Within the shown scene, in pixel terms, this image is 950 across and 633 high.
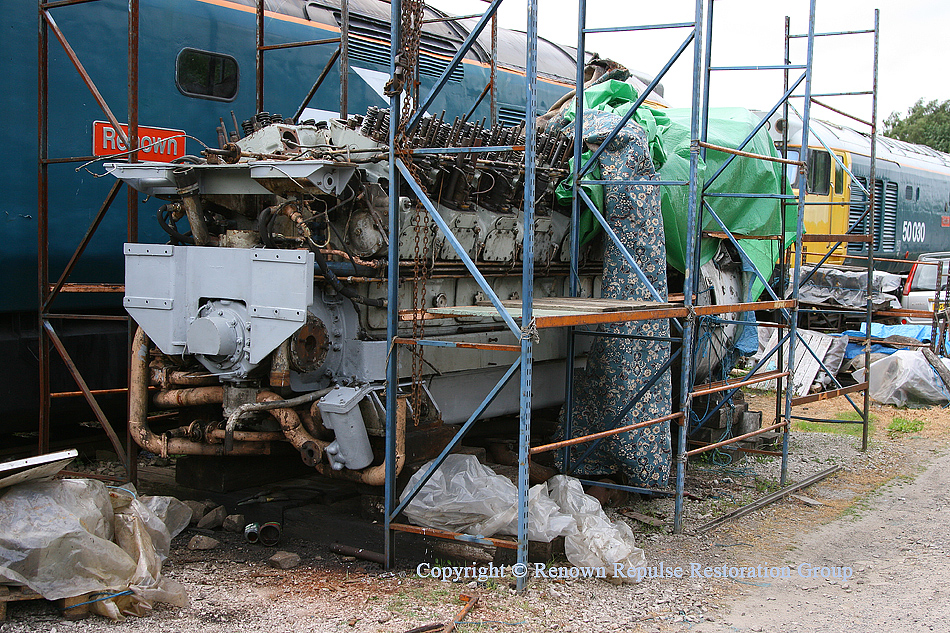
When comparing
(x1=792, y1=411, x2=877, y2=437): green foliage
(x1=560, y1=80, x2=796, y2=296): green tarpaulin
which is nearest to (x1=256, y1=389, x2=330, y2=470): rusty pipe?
(x1=560, y1=80, x2=796, y2=296): green tarpaulin

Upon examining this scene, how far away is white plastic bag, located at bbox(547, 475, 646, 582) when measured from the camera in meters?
5.17

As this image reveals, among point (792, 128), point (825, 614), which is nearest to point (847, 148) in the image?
point (792, 128)

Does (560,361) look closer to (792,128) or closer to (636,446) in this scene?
(636,446)

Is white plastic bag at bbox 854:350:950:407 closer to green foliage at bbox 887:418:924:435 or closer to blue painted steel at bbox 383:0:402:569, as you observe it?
green foliage at bbox 887:418:924:435

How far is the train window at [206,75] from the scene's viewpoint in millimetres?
7652

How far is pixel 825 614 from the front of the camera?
4.89m

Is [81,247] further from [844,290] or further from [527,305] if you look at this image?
[844,290]

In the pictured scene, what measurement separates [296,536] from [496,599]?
166 centimetres

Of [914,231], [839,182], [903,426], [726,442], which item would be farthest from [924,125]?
[726,442]

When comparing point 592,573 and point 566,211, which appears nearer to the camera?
point 592,573

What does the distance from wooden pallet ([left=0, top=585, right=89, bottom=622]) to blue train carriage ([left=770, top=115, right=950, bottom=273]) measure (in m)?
11.8

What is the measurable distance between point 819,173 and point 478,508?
12020 mm

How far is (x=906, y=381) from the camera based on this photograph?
12102 millimetres

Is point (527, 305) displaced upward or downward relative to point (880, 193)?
downward
